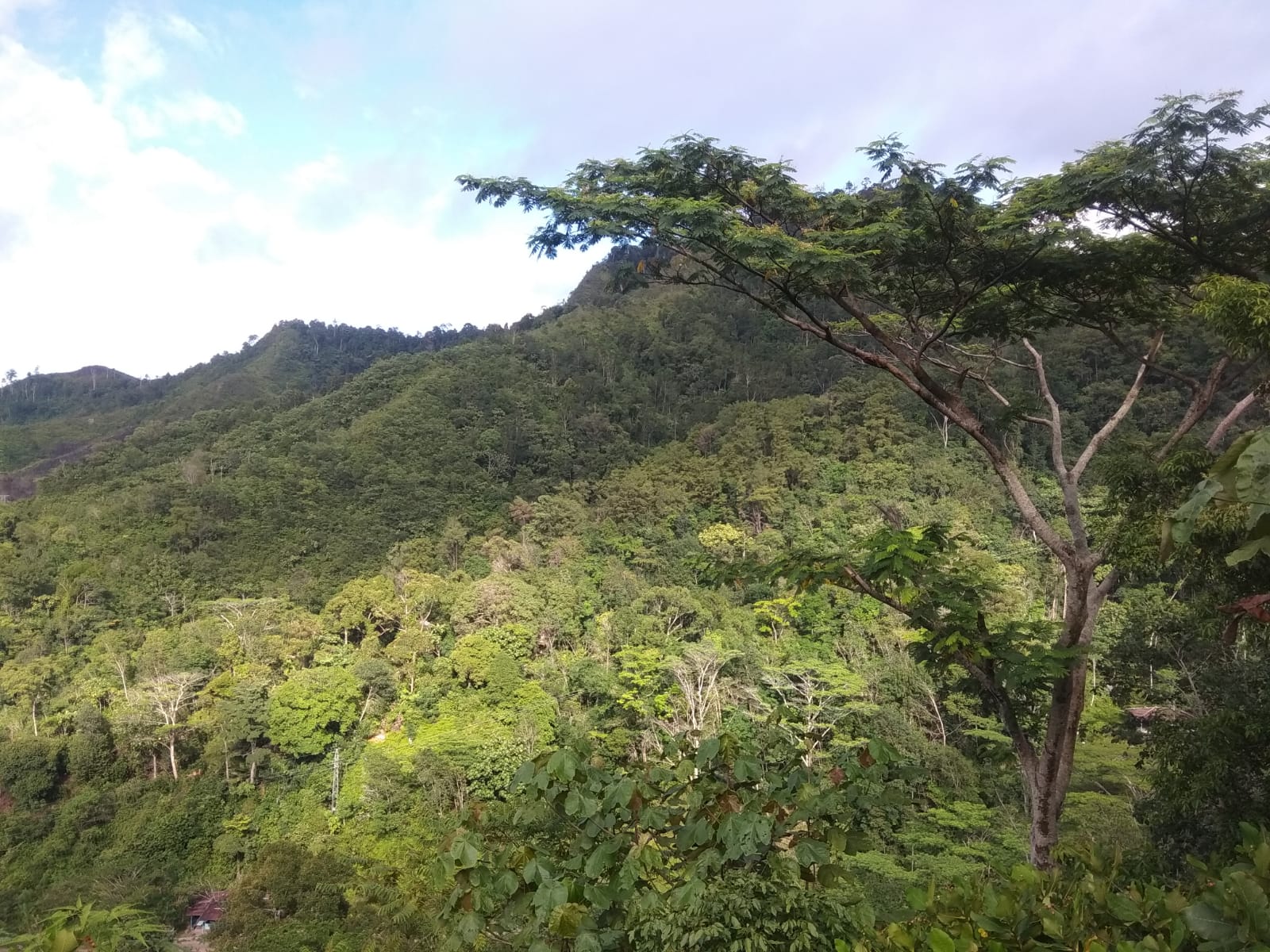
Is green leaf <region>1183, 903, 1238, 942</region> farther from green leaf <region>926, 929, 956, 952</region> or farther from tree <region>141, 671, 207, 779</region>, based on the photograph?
tree <region>141, 671, 207, 779</region>

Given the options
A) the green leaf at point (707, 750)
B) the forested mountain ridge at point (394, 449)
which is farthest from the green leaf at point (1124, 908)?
the forested mountain ridge at point (394, 449)

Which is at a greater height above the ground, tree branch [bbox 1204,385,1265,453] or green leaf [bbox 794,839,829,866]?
tree branch [bbox 1204,385,1265,453]

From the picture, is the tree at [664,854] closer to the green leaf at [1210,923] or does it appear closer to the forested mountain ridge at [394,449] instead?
the green leaf at [1210,923]

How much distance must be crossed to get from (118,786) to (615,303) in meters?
42.0

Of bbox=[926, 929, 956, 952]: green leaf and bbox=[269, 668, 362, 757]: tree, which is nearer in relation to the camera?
bbox=[926, 929, 956, 952]: green leaf

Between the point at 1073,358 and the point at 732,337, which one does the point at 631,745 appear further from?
the point at 732,337

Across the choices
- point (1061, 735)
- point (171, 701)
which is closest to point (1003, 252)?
point (1061, 735)

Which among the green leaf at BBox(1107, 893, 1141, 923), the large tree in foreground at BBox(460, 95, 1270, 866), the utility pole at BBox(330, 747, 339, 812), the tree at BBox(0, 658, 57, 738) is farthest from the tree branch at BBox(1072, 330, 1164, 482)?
the tree at BBox(0, 658, 57, 738)

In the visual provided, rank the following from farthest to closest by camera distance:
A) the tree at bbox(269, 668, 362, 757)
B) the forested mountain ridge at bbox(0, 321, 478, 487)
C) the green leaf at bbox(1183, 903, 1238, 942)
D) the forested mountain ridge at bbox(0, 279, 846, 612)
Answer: the forested mountain ridge at bbox(0, 321, 478, 487) → the forested mountain ridge at bbox(0, 279, 846, 612) → the tree at bbox(269, 668, 362, 757) → the green leaf at bbox(1183, 903, 1238, 942)

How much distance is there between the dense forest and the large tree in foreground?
0.03 meters

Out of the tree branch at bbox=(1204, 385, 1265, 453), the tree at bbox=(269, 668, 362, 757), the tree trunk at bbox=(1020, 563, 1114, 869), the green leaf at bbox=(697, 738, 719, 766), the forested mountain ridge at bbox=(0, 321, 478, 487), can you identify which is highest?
the forested mountain ridge at bbox=(0, 321, 478, 487)

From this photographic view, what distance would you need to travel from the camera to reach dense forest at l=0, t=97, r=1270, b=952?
1.55 meters

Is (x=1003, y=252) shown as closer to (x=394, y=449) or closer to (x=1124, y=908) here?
(x=1124, y=908)

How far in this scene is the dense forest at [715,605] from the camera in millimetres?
1547
